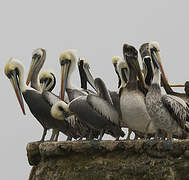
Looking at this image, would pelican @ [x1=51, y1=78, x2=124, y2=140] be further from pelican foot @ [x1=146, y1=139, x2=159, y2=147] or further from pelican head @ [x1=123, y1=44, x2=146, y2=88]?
pelican foot @ [x1=146, y1=139, x2=159, y2=147]

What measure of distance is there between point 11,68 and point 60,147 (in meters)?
3.41

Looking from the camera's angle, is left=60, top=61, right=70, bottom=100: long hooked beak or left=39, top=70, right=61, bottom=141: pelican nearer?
left=60, top=61, right=70, bottom=100: long hooked beak

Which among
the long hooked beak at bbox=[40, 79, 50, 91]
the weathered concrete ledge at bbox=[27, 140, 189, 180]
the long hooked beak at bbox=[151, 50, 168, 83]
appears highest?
the long hooked beak at bbox=[151, 50, 168, 83]

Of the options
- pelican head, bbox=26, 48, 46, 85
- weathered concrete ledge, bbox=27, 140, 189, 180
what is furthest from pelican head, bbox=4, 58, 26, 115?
weathered concrete ledge, bbox=27, 140, 189, 180

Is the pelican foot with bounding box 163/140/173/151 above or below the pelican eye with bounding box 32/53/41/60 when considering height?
below

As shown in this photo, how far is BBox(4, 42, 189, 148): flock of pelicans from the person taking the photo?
1384 cm

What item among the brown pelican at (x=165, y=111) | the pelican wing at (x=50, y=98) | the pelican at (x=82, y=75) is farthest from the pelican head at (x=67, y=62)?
the brown pelican at (x=165, y=111)

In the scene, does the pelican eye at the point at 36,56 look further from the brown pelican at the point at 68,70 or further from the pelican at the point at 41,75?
the brown pelican at the point at 68,70

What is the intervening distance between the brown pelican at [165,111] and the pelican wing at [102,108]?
101 centimetres

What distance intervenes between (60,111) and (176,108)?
2.92 metres

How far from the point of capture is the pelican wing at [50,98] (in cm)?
1628

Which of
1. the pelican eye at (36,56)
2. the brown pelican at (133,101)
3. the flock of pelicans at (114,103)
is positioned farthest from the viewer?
the pelican eye at (36,56)

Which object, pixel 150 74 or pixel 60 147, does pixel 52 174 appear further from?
pixel 150 74

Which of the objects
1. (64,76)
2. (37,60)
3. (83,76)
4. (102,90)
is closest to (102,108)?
(102,90)
